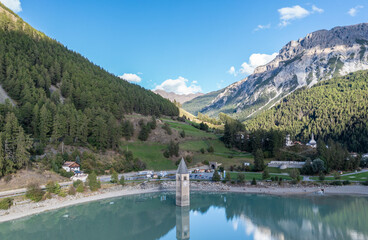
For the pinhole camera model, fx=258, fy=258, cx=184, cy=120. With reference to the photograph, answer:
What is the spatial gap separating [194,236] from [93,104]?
2553 inches

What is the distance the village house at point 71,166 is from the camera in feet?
190

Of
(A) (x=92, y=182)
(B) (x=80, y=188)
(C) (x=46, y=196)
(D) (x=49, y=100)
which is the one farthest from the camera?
(D) (x=49, y=100)

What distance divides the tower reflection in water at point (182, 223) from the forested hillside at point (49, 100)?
32.8 meters

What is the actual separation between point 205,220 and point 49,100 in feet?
190

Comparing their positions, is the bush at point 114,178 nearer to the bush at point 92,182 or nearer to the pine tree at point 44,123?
the bush at point 92,182

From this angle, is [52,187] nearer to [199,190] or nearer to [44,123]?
[44,123]

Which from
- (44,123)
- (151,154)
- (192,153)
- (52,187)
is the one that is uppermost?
(44,123)

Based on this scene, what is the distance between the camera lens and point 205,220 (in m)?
43.5

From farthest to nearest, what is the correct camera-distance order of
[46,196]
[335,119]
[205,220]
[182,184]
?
[335,119]
[46,196]
[182,184]
[205,220]

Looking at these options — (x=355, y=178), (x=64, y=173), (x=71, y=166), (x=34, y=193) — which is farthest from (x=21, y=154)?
(x=355, y=178)

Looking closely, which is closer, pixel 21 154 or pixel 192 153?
pixel 21 154

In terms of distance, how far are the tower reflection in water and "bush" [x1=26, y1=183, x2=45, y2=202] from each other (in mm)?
24280

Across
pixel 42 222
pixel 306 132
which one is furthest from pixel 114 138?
pixel 306 132

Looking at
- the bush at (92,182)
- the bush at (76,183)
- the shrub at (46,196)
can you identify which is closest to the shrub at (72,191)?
the bush at (76,183)
